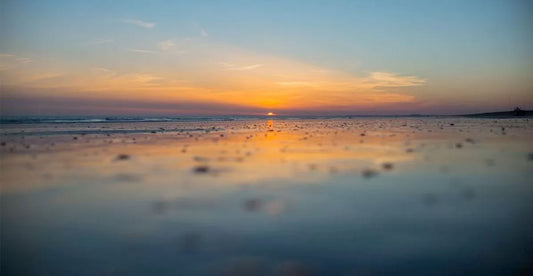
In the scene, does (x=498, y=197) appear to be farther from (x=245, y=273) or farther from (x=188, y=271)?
(x=188, y=271)

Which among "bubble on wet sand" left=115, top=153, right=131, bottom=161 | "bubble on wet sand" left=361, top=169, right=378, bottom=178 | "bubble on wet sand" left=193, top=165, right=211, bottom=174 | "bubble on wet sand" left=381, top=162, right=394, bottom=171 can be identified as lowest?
"bubble on wet sand" left=193, top=165, right=211, bottom=174

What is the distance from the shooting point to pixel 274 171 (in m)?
12.3

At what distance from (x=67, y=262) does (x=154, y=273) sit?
147 cm

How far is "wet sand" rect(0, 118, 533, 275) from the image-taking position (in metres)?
5.12

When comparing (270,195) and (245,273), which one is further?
(270,195)

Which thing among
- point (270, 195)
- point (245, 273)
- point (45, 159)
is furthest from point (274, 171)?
point (45, 159)

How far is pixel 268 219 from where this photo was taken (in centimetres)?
695

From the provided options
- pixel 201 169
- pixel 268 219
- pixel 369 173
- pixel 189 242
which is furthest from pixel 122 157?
pixel 189 242

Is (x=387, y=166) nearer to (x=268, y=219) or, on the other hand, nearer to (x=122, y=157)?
(x=268, y=219)

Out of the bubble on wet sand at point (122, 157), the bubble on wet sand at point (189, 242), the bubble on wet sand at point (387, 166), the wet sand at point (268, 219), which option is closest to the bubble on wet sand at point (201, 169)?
the wet sand at point (268, 219)

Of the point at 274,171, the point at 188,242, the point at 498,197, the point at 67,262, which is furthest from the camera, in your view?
the point at 274,171

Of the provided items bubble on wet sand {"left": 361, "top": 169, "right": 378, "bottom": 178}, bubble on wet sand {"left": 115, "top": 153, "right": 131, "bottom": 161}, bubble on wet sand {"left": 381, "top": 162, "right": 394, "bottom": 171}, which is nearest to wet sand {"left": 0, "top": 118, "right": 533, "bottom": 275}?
bubble on wet sand {"left": 361, "top": 169, "right": 378, "bottom": 178}

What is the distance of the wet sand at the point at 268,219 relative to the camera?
5117 millimetres

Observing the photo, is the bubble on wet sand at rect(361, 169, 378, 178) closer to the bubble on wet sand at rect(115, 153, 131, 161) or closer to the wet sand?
the wet sand
